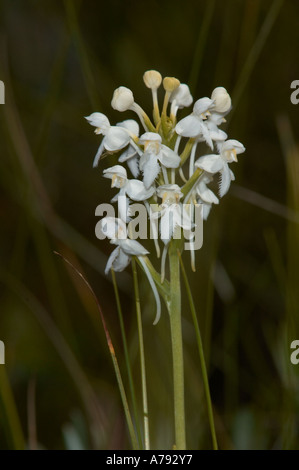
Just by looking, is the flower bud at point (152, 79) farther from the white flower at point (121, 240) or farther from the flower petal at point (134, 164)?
the white flower at point (121, 240)

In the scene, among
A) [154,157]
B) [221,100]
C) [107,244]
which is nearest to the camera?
[154,157]

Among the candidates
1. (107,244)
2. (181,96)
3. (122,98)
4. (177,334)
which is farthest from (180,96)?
(107,244)

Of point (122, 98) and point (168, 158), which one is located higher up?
point (122, 98)

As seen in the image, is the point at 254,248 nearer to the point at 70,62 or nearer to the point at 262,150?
the point at 262,150

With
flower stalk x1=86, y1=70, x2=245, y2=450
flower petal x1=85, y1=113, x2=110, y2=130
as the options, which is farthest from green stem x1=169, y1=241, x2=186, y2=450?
flower petal x1=85, y1=113, x2=110, y2=130

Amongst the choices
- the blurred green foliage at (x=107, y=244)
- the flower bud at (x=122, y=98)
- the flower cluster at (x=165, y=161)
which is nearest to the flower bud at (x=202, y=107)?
the flower cluster at (x=165, y=161)

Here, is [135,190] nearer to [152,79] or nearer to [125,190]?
[125,190]

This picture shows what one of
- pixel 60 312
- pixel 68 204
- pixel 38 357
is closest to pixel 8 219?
pixel 68 204
